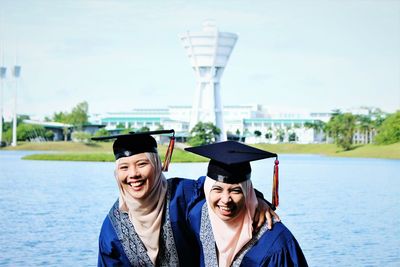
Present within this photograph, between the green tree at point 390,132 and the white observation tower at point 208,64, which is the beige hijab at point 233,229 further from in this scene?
the white observation tower at point 208,64

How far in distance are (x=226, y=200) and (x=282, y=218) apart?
14.5 m

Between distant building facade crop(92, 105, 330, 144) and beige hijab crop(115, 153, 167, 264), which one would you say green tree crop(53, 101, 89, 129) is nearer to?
distant building facade crop(92, 105, 330, 144)

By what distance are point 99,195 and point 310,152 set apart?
47.3 m

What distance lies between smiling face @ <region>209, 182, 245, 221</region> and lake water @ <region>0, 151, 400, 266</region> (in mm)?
8595

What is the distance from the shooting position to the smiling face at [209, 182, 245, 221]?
3664mm

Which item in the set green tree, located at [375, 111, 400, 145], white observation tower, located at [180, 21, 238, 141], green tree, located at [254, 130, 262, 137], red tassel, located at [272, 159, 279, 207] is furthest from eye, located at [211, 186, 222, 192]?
green tree, located at [254, 130, 262, 137]

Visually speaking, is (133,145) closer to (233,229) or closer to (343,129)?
(233,229)

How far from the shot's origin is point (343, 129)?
59.6 m

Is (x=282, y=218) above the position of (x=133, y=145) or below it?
below

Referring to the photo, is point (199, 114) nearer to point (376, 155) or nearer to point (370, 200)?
point (376, 155)

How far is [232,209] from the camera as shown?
3.66 metres

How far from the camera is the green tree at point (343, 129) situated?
60.0 metres

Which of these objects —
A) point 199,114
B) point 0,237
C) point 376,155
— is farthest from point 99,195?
point 199,114

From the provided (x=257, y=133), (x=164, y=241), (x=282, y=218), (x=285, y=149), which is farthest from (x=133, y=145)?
(x=257, y=133)
